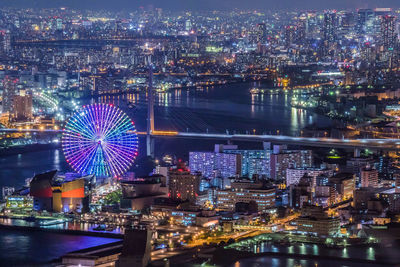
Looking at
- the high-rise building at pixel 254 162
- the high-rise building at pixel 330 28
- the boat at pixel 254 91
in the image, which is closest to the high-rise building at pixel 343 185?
the high-rise building at pixel 254 162

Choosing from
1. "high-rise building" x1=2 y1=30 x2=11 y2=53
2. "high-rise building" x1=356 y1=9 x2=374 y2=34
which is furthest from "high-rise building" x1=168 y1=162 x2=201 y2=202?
"high-rise building" x1=356 y1=9 x2=374 y2=34

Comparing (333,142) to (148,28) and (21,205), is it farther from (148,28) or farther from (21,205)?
(148,28)

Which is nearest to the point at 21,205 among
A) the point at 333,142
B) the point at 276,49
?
the point at 333,142

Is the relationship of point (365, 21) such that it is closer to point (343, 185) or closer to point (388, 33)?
point (388, 33)

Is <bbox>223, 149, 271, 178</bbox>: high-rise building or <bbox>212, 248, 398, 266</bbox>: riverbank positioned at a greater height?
<bbox>223, 149, 271, 178</bbox>: high-rise building

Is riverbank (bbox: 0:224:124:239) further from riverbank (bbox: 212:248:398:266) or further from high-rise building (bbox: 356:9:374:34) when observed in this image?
high-rise building (bbox: 356:9:374:34)
